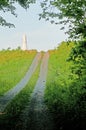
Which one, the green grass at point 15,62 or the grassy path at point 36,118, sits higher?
the green grass at point 15,62

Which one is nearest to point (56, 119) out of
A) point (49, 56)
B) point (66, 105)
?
point (66, 105)

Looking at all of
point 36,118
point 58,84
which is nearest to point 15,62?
point 58,84

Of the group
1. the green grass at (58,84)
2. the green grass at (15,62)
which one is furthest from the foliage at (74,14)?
the green grass at (15,62)

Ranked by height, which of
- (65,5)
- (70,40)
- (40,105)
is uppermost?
(65,5)

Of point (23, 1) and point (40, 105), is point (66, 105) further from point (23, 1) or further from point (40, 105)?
point (23, 1)

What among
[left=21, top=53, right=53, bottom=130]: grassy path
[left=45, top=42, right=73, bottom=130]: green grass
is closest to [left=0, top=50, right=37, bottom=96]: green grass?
[left=45, top=42, right=73, bottom=130]: green grass

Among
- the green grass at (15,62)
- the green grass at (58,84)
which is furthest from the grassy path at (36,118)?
the green grass at (15,62)

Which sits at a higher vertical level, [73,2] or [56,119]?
[73,2]

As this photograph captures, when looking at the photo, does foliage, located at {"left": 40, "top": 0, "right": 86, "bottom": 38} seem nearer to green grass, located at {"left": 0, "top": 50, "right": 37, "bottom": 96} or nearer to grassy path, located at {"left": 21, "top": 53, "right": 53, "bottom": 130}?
grassy path, located at {"left": 21, "top": 53, "right": 53, "bottom": 130}

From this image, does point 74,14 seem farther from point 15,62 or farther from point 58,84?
point 15,62

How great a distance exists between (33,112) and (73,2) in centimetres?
630

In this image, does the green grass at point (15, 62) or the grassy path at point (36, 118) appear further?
the green grass at point (15, 62)

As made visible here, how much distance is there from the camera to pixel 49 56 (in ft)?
232

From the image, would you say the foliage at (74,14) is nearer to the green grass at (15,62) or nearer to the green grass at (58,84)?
the green grass at (58,84)
